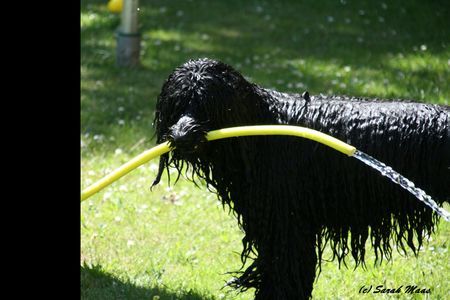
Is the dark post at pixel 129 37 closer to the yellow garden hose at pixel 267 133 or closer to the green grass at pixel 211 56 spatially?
the green grass at pixel 211 56

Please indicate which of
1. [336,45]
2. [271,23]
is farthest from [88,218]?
[271,23]

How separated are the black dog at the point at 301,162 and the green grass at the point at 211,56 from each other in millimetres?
751

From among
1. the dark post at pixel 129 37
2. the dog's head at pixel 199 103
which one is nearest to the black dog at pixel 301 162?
the dog's head at pixel 199 103

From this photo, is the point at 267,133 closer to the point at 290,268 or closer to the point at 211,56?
the point at 290,268

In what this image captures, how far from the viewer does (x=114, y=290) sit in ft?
13.5

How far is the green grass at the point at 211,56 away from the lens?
14.0ft

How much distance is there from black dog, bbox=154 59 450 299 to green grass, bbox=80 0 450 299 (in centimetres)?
75

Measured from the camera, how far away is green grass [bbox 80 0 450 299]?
4.28 m

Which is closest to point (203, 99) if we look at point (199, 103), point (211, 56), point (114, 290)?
point (199, 103)

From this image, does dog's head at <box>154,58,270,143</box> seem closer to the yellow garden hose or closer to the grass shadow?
the yellow garden hose

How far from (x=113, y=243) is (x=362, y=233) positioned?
193 cm
